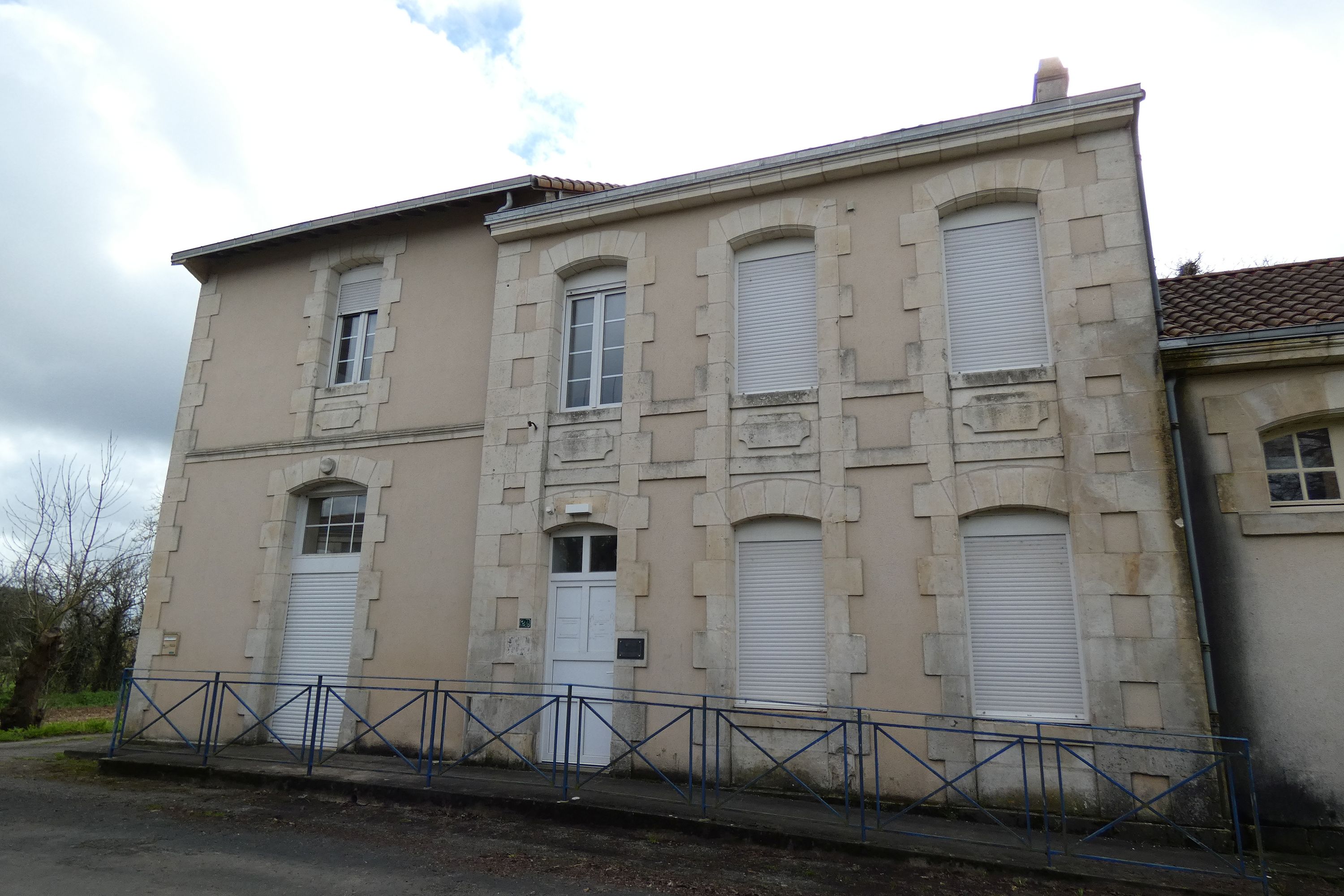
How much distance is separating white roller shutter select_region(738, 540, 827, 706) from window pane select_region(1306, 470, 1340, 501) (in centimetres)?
382

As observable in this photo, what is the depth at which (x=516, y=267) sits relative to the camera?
29.9 ft

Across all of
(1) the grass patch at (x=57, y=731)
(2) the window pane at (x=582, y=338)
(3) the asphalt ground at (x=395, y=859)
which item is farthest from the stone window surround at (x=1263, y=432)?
(1) the grass patch at (x=57, y=731)

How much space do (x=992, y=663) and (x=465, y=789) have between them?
176 inches

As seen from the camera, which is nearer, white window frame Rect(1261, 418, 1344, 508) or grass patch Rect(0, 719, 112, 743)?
white window frame Rect(1261, 418, 1344, 508)

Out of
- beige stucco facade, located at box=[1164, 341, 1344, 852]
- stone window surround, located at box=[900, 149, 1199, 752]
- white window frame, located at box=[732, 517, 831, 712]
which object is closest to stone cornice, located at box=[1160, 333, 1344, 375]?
beige stucco facade, located at box=[1164, 341, 1344, 852]

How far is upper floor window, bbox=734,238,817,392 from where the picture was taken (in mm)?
7789

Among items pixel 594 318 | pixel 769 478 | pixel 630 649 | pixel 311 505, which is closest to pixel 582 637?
pixel 630 649

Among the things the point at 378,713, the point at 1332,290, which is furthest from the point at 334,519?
the point at 1332,290

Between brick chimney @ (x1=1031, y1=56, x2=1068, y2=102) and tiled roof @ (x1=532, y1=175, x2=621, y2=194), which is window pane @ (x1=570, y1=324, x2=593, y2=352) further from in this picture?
brick chimney @ (x1=1031, y1=56, x2=1068, y2=102)

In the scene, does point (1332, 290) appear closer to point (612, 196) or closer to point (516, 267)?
point (612, 196)

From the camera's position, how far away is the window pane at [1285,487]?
248 inches

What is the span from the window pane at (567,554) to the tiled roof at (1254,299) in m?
5.68

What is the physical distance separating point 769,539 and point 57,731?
34.5 feet

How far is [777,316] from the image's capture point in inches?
315
